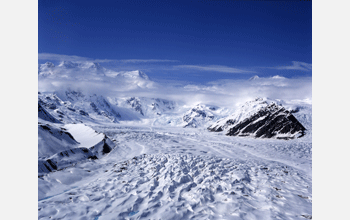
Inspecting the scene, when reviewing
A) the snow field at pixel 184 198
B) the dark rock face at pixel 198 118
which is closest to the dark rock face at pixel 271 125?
the snow field at pixel 184 198

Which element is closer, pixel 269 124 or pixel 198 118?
pixel 269 124

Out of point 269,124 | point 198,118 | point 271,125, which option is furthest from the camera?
point 198,118

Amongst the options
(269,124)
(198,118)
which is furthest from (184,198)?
(198,118)

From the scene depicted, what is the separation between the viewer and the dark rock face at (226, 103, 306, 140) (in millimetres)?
29244

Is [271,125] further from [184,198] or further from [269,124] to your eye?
[184,198]

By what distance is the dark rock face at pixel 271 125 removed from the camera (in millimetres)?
29244

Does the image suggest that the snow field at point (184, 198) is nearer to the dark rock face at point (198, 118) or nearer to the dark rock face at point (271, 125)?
the dark rock face at point (271, 125)

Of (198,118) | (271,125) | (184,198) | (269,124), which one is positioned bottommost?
(198,118)

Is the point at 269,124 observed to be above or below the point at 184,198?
below

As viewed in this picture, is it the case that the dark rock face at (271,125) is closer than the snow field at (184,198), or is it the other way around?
the snow field at (184,198)

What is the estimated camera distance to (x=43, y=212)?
400 cm

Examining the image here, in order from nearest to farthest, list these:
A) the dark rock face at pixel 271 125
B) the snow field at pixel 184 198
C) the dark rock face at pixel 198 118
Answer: the snow field at pixel 184 198 → the dark rock face at pixel 271 125 → the dark rock face at pixel 198 118

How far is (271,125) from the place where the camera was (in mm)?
32688
